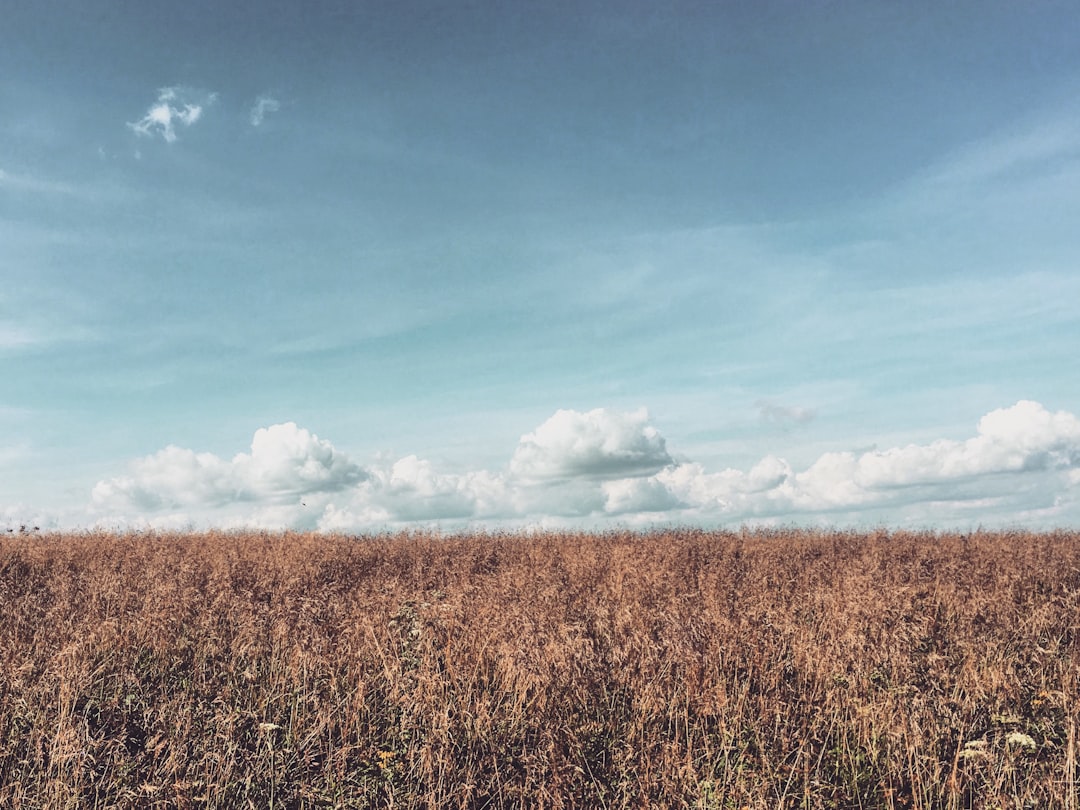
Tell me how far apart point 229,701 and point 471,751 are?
8.23 ft

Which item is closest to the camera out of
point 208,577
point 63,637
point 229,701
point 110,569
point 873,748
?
point 873,748

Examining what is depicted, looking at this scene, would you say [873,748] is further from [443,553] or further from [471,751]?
[443,553]

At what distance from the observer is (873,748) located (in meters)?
5.24

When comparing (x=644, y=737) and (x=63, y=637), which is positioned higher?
(x=63, y=637)

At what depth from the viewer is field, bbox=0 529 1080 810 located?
4773mm

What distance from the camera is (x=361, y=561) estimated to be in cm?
1538

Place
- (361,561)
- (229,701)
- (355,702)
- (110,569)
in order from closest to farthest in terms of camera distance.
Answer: (355,702) < (229,701) < (110,569) < (361,561)

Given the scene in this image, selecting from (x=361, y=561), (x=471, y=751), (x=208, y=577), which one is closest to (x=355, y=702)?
(x=471, y=751)

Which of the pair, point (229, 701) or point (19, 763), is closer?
point (19, 763)

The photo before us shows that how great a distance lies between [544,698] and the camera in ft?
19.7

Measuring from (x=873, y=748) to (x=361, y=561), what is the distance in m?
11.9

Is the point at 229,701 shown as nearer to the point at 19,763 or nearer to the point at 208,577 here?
the point at 19,763

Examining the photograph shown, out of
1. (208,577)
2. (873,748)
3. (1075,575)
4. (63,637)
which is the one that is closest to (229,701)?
(63,637)

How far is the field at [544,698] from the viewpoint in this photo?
4773 mm
